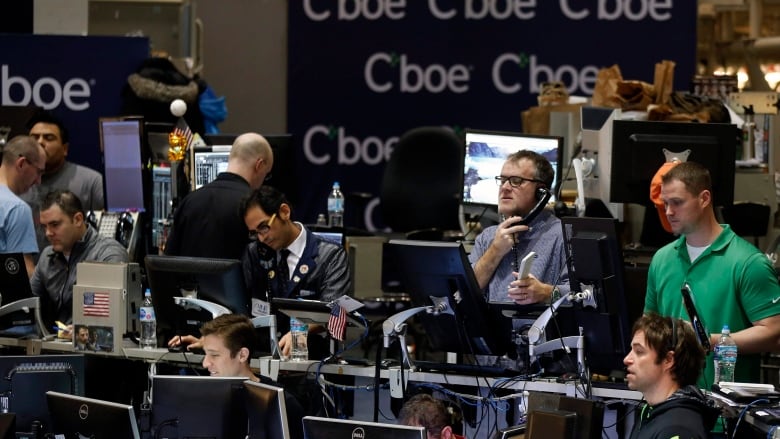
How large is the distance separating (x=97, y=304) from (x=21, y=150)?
4.78ft

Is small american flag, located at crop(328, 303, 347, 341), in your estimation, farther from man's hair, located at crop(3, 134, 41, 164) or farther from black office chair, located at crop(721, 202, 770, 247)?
black office chair, located at crop(721, 202, 770, 247)

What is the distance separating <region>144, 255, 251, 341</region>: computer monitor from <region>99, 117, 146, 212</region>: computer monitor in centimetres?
169

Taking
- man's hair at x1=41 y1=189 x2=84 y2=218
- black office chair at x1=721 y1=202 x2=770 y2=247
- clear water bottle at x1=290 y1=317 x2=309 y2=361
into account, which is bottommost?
clear water bottle at x1=290 y1=317 x2=309 y2=361

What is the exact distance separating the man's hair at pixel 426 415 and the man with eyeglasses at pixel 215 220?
236cm

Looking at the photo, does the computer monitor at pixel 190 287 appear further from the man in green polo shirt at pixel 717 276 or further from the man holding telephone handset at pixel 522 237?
the man in green polo shirt at pixel 717 276

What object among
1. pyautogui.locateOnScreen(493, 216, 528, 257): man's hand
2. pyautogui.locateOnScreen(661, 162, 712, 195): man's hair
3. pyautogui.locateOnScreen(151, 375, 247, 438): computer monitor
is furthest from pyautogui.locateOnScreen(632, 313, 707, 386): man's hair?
pyautogui.locateOnScreen(151, 375, 247, 438): computer monitor

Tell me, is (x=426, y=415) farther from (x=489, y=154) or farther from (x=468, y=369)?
(x=489, y=154)

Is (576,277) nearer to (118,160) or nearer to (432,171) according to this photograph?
(118,160)

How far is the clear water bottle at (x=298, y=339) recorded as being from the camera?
646 cm

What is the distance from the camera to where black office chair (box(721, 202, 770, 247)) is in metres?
8.75

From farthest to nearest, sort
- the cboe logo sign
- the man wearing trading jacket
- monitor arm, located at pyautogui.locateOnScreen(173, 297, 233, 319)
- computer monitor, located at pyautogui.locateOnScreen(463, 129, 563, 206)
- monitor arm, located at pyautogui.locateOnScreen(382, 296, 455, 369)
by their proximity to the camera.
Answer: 1. the cboe logo sign
2. computer monitor, located at pyautogui.locateOnScreen(463, 129, 563, 206)
3. monitor arm, located at pyautogui.locateOnScreen(173, 297, 233, 319)
4. monitor arm, located at pyautogui.locateOnScreen(382, 296, 455, 369)
5. the man wearing trading jacket

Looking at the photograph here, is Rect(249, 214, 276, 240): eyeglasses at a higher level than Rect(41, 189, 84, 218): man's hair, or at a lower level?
lower

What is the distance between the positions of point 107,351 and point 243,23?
573cm

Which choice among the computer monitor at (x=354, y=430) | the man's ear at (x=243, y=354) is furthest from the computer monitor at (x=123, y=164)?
the computer monitor at (x=354, y=430)
